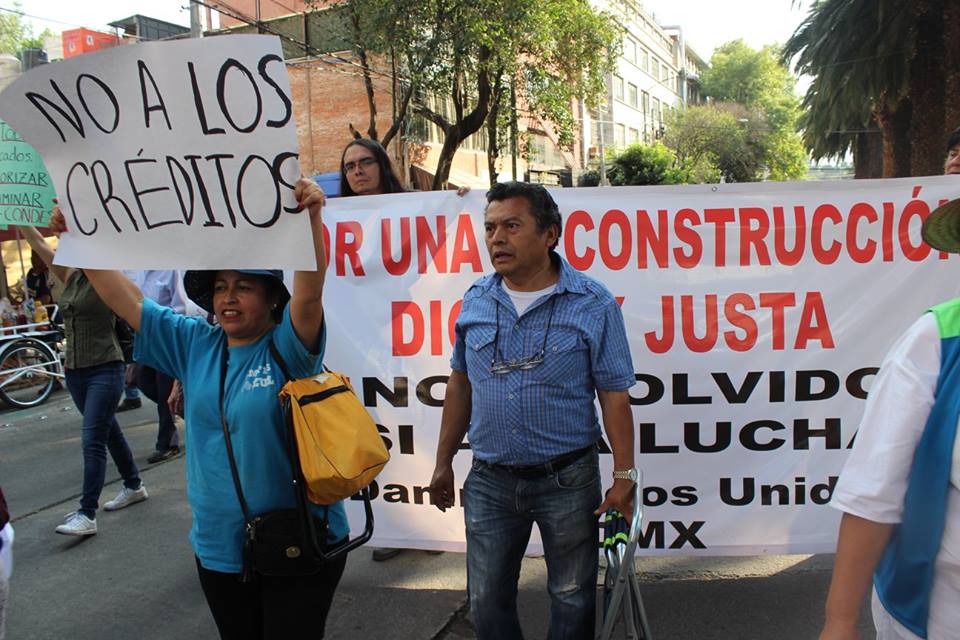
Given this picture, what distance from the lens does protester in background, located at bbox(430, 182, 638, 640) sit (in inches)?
93.5

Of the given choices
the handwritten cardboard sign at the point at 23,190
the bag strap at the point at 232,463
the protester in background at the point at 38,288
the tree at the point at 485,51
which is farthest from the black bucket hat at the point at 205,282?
the tree at the point at 485,51

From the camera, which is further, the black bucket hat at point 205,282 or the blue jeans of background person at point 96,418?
the blue jeans of background person at point 96,418

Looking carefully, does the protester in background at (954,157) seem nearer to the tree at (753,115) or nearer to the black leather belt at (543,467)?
the black leather belt at (543,467)

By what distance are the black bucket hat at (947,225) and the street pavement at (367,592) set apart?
2154 mm

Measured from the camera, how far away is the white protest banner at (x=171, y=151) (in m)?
2.07

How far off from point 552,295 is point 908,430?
123cm

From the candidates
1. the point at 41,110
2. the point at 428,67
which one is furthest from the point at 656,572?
the point at 428,67

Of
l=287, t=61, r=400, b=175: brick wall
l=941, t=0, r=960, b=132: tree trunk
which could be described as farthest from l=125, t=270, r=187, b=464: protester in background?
l=287, t=61, r=400, b=175: brick wall

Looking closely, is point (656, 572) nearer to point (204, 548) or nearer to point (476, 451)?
point (476, 451)

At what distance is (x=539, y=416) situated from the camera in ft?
7.77

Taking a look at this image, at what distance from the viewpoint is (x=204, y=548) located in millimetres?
2189

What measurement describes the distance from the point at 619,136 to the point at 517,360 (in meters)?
58.7

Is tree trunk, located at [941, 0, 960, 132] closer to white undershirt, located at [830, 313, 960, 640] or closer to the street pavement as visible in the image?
the street pavement

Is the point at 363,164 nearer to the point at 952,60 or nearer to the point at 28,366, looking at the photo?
the point at 28,366
